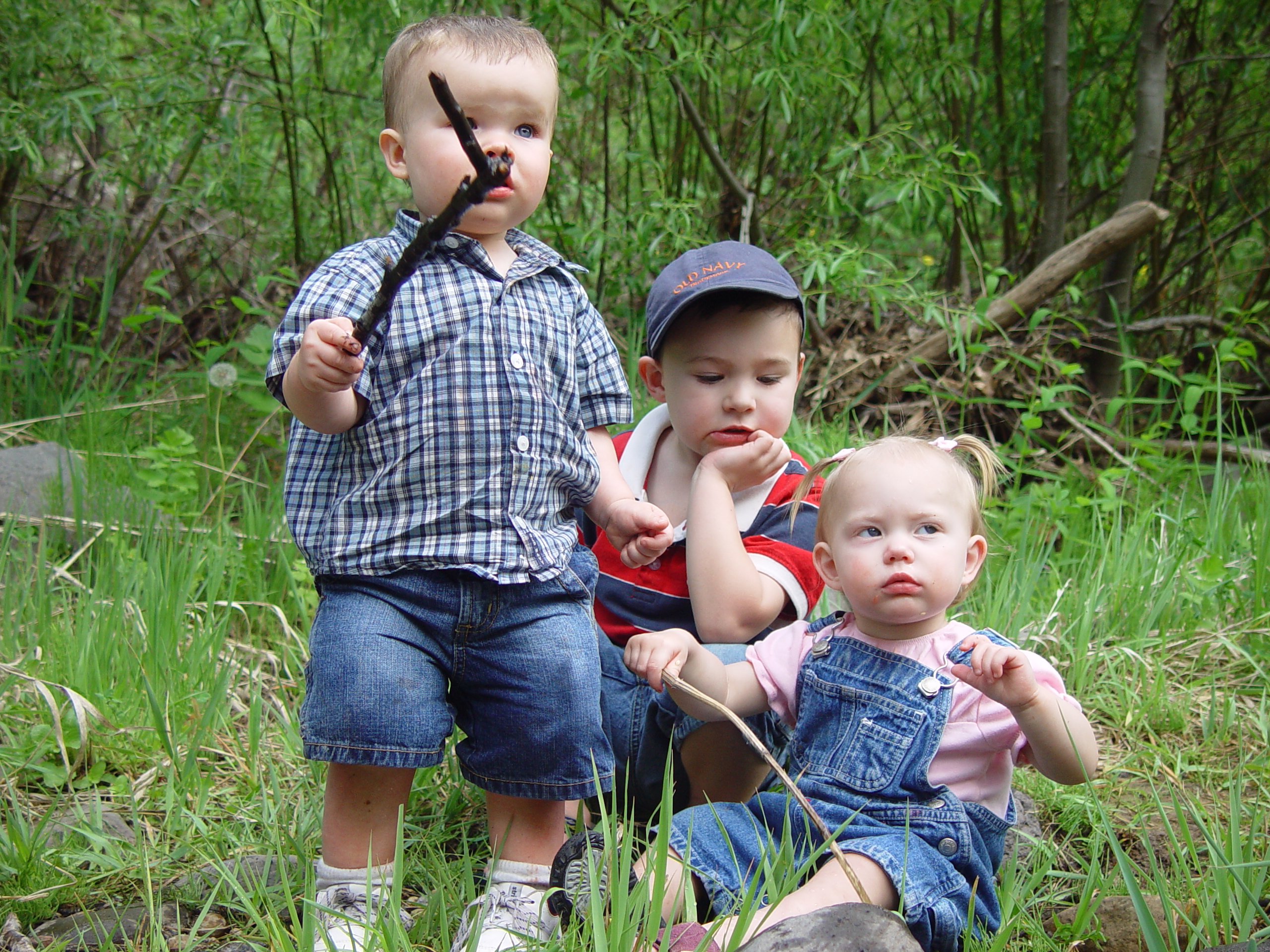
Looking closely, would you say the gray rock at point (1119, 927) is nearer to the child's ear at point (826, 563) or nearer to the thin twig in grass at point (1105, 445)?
the child's ear at point (826, 563)

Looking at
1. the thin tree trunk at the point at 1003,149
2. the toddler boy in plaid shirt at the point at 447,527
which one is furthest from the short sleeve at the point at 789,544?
the thin tree trunk at the point at 1003,149

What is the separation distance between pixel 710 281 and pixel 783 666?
65 cm

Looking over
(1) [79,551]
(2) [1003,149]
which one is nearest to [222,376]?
(1) [79,551]

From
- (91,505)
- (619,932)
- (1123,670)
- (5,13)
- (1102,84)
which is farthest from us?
(1102,84)

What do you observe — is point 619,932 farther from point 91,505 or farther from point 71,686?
point 91,505

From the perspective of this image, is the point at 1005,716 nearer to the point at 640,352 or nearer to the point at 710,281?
the point at 710,281

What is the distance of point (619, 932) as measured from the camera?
4.17 feet

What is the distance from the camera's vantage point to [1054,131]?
14.3 ft

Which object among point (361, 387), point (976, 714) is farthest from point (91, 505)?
point (976, 714)

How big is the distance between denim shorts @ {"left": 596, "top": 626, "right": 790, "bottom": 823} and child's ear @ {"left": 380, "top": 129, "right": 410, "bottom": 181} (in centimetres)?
82

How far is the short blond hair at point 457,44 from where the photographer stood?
158 centimetres

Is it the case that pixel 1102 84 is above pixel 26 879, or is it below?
above

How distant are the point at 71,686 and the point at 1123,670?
2.21m

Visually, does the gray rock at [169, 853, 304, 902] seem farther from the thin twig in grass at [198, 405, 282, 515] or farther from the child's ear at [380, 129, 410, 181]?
the thin twig in grass at [198, 405, 282, 515]
